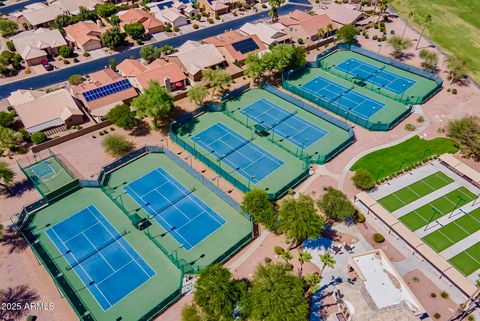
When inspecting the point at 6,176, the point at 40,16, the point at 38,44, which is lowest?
the point at 6,176

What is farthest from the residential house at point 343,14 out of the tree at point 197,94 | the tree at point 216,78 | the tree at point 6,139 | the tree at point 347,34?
the tree at point 6,139

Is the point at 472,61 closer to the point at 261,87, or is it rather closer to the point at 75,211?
the point at 261,87

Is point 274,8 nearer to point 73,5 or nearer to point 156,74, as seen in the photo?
point 156,74

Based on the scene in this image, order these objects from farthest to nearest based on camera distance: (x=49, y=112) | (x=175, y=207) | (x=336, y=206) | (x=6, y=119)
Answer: (x=49, y=112) → (x=6, y=119) → (x=175, y=207) → (x=336, y=206)

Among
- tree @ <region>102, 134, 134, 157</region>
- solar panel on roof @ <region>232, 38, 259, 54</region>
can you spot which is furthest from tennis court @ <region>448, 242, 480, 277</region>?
solar panel on roof @ <region>232, 38, 259, 54</region>

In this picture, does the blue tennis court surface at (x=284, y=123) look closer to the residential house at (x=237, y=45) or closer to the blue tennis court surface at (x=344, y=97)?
the blue tennis court surface at (x=344, y=97)

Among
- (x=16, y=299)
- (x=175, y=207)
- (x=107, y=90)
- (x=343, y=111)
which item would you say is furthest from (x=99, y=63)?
(x=16, y=299)
